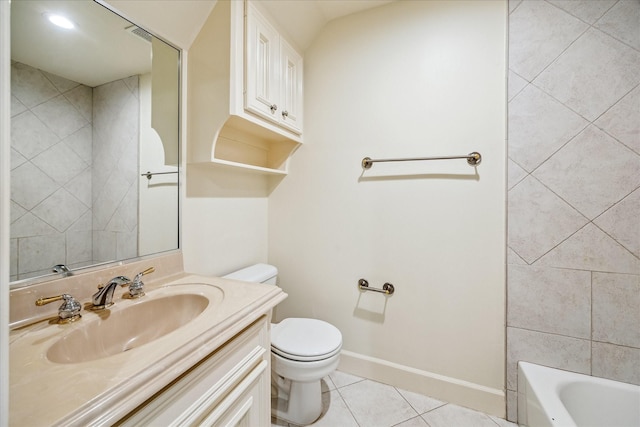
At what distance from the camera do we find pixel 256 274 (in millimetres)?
1589

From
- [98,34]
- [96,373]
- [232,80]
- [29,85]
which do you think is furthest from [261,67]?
[96,373]

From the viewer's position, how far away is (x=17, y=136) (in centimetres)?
78

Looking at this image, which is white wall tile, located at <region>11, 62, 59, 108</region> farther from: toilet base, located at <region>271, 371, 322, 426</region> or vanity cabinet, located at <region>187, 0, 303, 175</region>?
toilet base, located at <region>271, 371, 322, 426</region>

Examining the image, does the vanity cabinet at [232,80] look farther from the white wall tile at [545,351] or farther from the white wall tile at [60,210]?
the white wall tile at [545,351]

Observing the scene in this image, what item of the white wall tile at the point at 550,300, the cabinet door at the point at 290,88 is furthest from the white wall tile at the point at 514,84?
the cabinet door at the point at 290,88

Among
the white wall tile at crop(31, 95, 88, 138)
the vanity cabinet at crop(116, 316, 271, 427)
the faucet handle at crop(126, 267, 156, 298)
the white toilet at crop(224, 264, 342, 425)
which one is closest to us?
the vanity cabinet at crop(116, 316, 271, 427)

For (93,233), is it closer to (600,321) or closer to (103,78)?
(103,78)

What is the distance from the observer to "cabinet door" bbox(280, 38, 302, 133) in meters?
1.57

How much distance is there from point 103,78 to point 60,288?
77 cm

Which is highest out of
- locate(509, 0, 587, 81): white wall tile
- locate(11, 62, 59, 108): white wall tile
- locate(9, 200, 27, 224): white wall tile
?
locate(509, 0, 587, 81): white wall tile

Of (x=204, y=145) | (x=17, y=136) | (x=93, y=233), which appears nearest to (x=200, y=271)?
(x=93, y=233)

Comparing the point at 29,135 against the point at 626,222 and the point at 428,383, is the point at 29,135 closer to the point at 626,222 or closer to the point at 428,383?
the point at 428,383

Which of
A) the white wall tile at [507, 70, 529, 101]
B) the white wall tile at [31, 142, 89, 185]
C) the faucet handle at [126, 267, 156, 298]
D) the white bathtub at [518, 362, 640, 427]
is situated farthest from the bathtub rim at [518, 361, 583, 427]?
the white wall tile at [31, 142, 89, 185]

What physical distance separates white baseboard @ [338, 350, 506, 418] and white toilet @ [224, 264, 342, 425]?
0.41m
